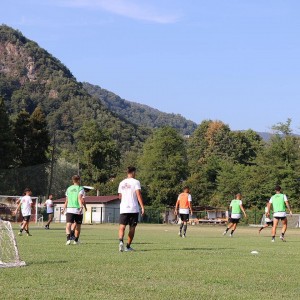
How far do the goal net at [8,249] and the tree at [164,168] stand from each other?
254 ft

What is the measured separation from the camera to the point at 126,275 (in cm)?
1044

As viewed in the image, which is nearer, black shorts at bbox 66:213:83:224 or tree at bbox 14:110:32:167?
black shorts at bbox 66:213:83:224

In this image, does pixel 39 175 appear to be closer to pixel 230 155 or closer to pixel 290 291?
Answer: pixel 230 155

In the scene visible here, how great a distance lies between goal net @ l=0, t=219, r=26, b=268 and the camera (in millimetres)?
11664

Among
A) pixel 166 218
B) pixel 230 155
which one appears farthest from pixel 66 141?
pixel 166 218

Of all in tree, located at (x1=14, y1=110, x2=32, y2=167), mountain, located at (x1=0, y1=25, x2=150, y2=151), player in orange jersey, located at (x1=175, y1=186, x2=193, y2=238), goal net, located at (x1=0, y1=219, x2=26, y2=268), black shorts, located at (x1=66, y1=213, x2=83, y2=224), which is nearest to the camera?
goal net, located at (x1=0, y1=219, x2=26, y2=268)

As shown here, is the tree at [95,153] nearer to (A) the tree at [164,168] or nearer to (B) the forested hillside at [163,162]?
(B) the forested hillside at [163,162]

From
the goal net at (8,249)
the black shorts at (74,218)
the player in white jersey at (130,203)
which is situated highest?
the player in white jersey at (130,203)

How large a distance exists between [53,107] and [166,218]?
94190 mm

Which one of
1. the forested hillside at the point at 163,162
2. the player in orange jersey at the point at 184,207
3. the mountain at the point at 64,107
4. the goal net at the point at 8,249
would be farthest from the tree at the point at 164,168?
the goal net at the point at 8,249

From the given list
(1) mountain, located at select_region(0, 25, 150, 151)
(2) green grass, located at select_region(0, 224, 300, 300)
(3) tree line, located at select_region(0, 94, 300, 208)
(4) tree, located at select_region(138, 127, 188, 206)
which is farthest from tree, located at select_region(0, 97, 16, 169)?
(1) mountain, located at select_region(0, 25, 150, 151)

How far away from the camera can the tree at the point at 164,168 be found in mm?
91625

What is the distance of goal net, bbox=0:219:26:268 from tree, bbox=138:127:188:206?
7741 cm

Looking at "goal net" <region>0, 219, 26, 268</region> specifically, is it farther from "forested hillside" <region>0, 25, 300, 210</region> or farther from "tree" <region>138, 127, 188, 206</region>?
"tree" <region>138, 127, 188, 206</region>
